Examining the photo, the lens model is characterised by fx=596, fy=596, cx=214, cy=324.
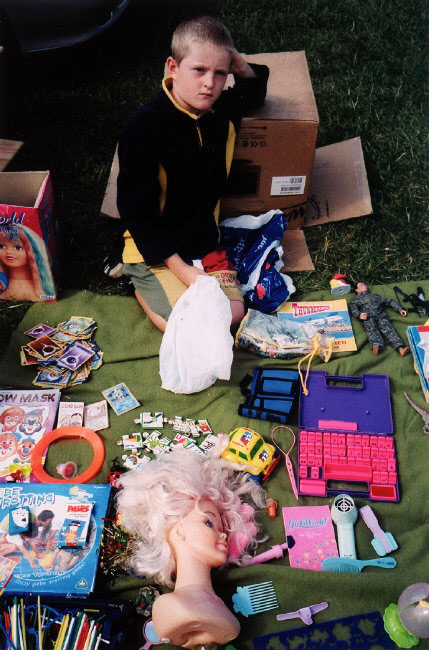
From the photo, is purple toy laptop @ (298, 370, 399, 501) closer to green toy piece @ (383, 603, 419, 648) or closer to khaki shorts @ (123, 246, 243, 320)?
green toy piece @ (383, 603, 419, 648)

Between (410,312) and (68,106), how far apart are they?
9.77ft

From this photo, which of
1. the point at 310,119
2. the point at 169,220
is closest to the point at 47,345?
the point at 169,220

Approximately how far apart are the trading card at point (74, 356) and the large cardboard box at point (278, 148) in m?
1.23

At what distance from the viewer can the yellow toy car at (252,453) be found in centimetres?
256

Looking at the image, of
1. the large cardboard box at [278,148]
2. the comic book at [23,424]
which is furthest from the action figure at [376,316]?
the comic book at [23,424]

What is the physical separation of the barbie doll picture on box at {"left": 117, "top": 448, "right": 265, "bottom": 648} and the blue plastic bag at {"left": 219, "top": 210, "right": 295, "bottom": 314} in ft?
3.67

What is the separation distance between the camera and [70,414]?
2852mm

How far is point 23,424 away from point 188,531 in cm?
104

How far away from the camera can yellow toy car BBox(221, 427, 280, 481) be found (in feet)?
8.40

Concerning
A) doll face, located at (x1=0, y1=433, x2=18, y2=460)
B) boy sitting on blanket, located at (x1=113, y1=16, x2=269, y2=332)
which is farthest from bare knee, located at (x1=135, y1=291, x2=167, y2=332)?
doll face, located at (x1=0, y1=433, x2=18, y2=460)

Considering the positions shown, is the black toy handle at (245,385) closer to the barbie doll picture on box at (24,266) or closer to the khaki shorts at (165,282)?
the khaki shorts at (165,282)

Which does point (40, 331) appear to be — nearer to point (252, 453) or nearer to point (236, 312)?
point (236, 312)

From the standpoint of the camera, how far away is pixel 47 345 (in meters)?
3.11

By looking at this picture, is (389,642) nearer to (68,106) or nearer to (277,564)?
(277,564)
